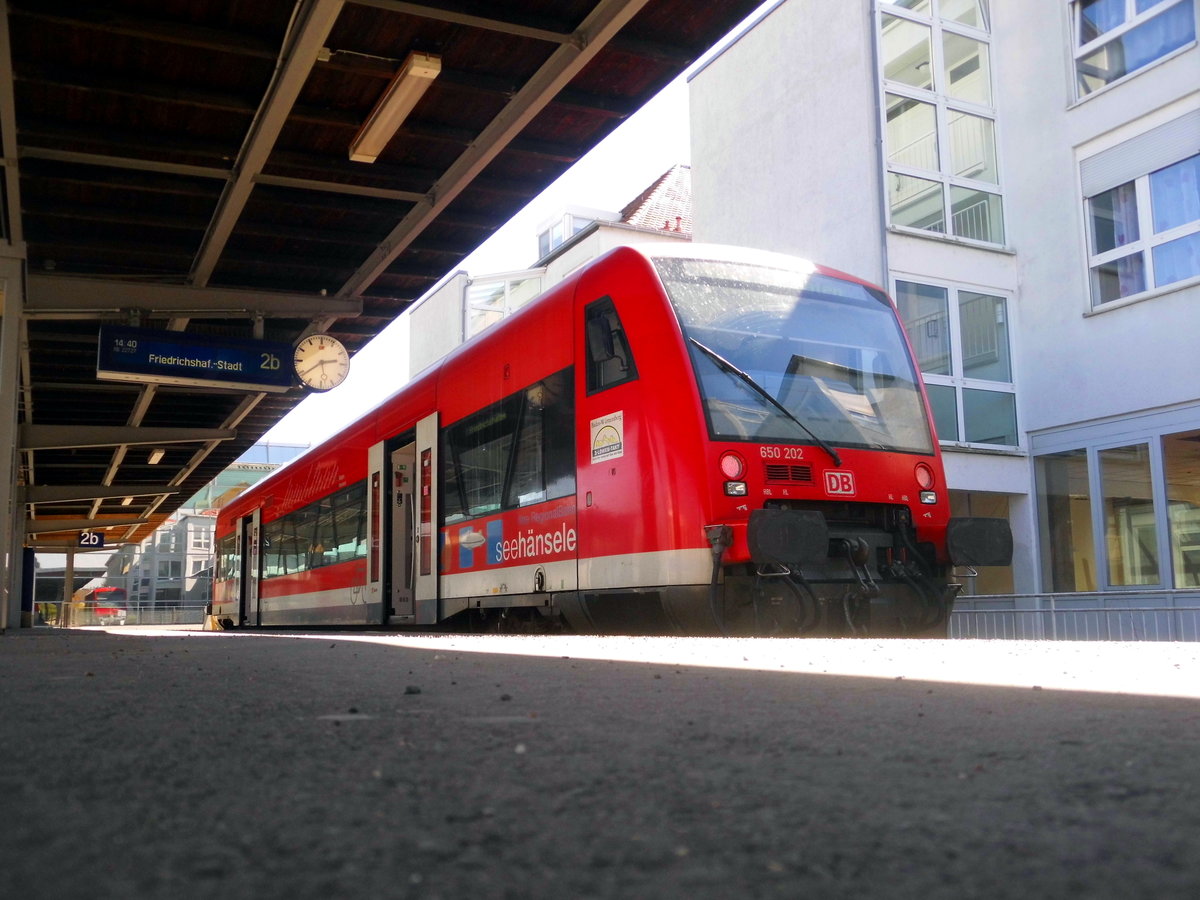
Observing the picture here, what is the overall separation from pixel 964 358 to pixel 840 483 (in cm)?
1099

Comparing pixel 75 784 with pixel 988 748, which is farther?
pixel 988 748

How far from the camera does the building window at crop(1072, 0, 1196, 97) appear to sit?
623 inches

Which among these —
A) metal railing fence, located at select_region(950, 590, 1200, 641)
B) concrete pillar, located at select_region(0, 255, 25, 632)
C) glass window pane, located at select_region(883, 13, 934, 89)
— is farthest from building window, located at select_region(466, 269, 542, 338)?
concrete pillar, located at select_region(0, 255, 25, 632)

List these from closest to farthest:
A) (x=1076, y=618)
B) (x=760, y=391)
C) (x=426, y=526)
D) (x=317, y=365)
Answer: (x=760, y=391)
(x=426, y=526)
(x=1076, y=618)
(x=317, y=365)

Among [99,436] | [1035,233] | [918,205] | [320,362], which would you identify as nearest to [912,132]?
[918,205]

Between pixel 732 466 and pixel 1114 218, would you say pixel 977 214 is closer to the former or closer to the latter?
pixel 1114 218

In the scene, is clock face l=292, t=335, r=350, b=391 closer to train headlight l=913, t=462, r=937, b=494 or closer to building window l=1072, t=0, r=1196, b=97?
train headlight l=913, t=462, r=937, b=494

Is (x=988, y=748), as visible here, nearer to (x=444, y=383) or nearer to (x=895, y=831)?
(x=895, y=831)

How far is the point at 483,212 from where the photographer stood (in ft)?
40.1

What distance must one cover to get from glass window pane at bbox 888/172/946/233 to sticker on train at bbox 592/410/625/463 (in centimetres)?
1156

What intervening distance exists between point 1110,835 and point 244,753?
1821 mm

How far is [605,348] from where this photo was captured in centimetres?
864

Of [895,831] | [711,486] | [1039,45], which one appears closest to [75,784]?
[895,831]

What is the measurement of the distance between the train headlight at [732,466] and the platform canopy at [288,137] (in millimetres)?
3177
